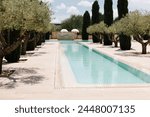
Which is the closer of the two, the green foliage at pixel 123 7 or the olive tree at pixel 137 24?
the olive tree at pixel 137 24

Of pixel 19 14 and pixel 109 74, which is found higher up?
pixel 19 14

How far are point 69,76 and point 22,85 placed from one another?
3.05 metres

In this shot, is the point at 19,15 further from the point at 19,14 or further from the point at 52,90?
the point at 52,90

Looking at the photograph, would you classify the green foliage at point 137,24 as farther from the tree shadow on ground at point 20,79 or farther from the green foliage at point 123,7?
the tree shadow on ground at point 20,79

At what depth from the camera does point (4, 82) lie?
12969 mm

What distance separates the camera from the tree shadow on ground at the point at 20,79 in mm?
12578

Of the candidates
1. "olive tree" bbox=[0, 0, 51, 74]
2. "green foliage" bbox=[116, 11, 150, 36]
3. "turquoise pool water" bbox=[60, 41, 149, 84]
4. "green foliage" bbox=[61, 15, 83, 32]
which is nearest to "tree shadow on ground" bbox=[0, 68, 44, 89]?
"olive tree" bbox=[0, 0, 51, 74]

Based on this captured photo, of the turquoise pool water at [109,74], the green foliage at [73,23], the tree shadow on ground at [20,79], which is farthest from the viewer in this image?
the green foliage at [73,23]

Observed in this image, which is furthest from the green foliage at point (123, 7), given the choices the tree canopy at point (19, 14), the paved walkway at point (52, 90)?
the paved walkway at point (52, 90)

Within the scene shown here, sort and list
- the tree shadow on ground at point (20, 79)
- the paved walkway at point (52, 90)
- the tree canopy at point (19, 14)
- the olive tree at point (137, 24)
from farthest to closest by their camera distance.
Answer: the olive tree at point (137, 24) < the tree canopy at point (19, 14) < the tree shadow on ground at point (20, 79) < the paved walkway at point (52, 90)

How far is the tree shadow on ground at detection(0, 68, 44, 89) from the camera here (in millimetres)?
12578

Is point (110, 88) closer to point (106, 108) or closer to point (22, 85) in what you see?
point (22, 85)

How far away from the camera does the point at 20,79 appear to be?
A: 13.8 meters

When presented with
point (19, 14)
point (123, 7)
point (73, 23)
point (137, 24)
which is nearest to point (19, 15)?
point (19, 14)
